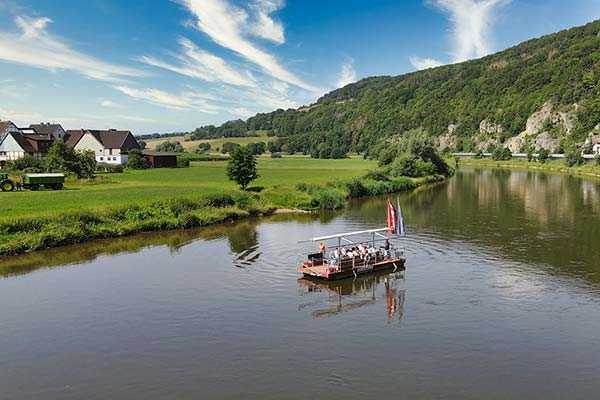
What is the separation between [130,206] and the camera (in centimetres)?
5059

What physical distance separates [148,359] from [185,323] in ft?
13.1

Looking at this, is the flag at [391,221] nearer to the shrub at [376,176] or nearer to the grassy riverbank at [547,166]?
the shrub at [376,176]

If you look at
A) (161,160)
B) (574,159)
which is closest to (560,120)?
(574,159)

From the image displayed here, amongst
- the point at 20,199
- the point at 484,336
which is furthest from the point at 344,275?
the point at 20,199

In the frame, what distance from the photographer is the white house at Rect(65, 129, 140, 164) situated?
114 metres

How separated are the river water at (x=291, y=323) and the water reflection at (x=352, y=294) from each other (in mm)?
139

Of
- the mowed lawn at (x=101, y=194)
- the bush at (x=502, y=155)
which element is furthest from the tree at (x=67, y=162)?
the bush at (x=502, y=155)

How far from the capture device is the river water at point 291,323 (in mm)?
19688

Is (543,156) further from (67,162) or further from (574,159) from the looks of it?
(67,162)

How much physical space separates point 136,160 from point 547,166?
4288 inches

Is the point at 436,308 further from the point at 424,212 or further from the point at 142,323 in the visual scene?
the point at 424,212

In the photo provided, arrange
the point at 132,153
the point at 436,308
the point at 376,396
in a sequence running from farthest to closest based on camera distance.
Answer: the point at 132,153, the point at 436,308, the point at 376,396

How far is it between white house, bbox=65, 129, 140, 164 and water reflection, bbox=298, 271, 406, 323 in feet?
298

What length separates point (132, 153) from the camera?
111 m
